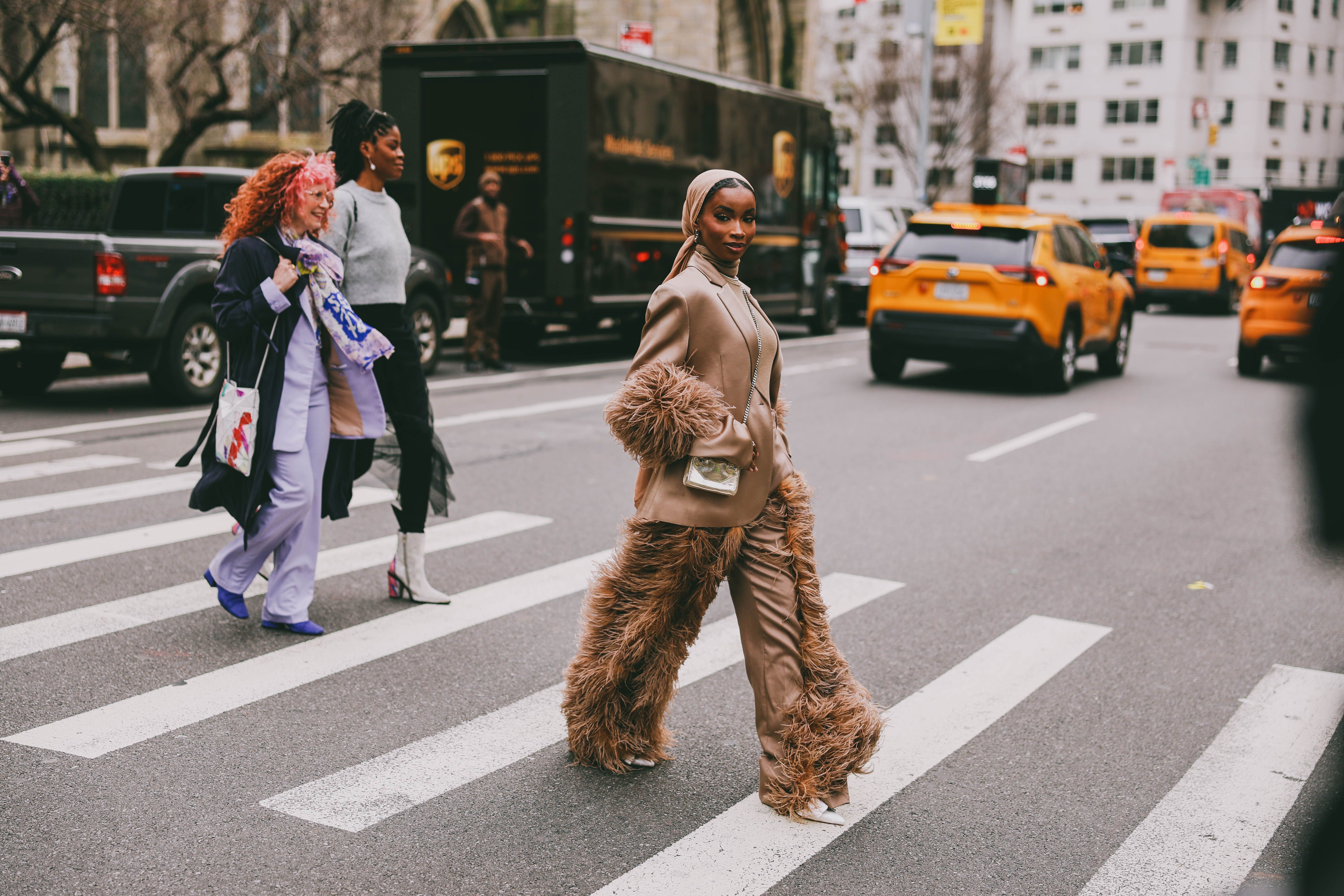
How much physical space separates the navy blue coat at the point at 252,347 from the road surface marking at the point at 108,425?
448cm

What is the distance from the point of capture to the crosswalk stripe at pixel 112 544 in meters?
6.36

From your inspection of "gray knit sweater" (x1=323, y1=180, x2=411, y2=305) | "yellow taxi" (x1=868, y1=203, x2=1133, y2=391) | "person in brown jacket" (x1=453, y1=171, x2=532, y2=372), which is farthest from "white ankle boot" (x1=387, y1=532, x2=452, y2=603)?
"yellow taxi" (x1=868, y1=203, x2=1133, y2=391)

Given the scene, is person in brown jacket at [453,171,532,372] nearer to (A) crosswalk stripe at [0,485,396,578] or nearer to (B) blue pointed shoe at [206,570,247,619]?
(A) crosswalk stripe at [0,485,396,578]

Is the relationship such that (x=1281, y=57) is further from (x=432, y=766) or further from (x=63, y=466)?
(x=432, y=766)

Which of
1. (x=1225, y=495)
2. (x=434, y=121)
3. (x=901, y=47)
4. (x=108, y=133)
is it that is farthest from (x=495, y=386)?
(x=901, y=47)

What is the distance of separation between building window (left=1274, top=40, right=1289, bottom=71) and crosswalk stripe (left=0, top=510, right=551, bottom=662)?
76038 mm

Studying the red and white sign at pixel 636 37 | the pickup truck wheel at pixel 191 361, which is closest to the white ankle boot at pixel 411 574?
the pickup truck wheel at pixel 191 361

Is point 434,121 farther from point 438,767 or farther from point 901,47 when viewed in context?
point 901,47

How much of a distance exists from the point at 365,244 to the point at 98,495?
3123 mm

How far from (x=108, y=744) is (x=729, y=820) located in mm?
1934

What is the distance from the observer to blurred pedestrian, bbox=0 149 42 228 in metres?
14.6

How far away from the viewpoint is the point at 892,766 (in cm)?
432

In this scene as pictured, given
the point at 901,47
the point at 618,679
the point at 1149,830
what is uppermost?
the point at 901,47

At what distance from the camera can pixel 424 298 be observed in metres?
13.9
